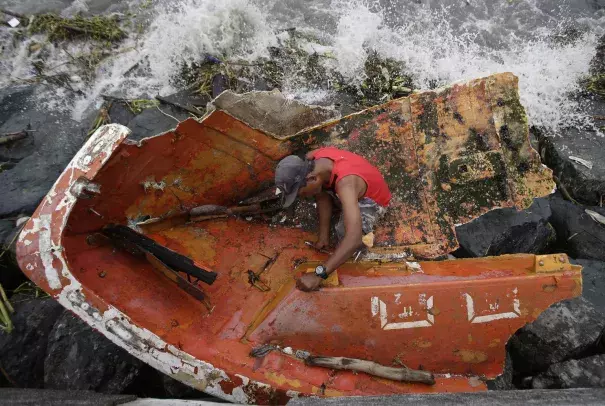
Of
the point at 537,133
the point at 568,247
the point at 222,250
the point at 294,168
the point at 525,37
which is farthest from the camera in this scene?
the point at 525,37

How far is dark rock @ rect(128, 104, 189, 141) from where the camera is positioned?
4840 millimetres

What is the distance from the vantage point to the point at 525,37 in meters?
6.34

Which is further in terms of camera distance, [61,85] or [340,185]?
[61,85]

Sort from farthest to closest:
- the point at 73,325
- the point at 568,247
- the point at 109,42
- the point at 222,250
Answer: the point at 109,42, the point at 568,247, the point at 222,250, the point at 73,325

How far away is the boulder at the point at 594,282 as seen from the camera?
4059 millimetres

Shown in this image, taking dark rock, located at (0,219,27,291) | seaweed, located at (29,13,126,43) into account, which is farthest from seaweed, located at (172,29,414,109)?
dark rock, located at (0,219,27,291)

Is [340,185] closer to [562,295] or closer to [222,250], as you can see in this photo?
[222,250]

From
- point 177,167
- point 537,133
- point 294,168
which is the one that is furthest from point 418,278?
point 537,133

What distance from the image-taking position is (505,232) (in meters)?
4.32

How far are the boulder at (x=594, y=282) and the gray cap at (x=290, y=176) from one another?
2.87 m

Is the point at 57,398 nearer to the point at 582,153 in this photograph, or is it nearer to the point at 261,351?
the point at 261,351

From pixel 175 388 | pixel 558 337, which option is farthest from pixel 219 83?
pixel 558 337

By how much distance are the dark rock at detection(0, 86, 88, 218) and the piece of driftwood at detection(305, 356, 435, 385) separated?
3143mm

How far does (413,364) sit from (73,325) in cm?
252
